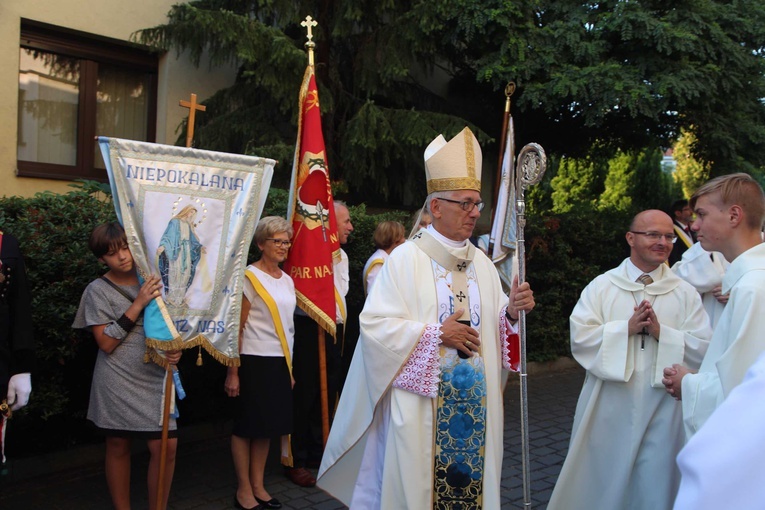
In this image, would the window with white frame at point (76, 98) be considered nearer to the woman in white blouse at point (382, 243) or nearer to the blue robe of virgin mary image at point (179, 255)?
the woman in white blouse at point (382, 243)

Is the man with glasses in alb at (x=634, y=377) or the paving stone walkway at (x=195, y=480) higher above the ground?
the man with glasses in alb at (x=634, y=377)

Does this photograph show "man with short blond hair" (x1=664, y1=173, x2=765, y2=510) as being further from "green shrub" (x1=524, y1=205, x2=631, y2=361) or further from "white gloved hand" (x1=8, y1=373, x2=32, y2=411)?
"green shrub" (x1=524, y1=205, x2=631, y2=361)

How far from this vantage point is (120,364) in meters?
3.94

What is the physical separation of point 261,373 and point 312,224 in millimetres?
1244

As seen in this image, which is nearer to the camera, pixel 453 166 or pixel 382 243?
pixel 453 166

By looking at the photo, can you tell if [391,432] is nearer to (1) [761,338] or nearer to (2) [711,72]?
(1) [761,338]

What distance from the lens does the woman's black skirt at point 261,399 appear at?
4574mm

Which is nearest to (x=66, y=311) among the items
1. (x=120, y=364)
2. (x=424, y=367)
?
(x=120, y=364)

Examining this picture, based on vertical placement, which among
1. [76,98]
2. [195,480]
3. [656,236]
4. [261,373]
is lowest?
[195,480]

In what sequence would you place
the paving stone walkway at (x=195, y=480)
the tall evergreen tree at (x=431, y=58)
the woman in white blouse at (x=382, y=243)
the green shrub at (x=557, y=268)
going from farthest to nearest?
the green shrub at (x=557, y=268)
the tall evergreen tree at (x=431, y=58)
the woman in white blouse at (x=382, y=243)
the paving stone walkway at (x=195, y=480)

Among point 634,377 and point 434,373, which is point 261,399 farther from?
point 634,377

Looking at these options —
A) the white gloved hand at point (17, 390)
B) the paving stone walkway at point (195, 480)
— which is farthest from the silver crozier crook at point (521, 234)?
the white gloved hand at point (17, 390)

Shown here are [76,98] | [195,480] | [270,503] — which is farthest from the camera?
[76,98]

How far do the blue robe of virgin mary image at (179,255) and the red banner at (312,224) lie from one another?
45.7 inches
